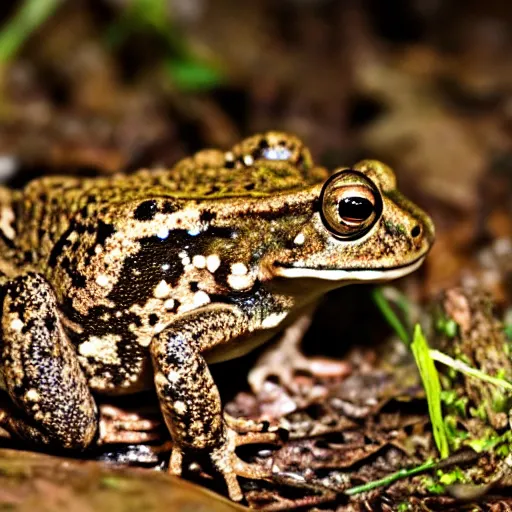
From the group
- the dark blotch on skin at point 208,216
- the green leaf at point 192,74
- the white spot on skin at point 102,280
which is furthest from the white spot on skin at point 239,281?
the green leaf at point 192,74

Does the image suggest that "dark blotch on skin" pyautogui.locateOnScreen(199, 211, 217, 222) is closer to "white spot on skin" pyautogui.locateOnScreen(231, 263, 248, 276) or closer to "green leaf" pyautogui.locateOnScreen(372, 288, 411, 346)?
"white spot on skin" pyautogui.locateOnScreen(231, 263, 248, 276)

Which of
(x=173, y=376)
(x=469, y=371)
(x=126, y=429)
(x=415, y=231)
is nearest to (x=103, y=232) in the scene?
(x=173, y=376)

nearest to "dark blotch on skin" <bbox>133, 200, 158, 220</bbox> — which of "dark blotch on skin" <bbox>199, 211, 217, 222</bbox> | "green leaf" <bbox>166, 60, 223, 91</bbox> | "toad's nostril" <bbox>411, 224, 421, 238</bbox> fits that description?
"dark blotch on skin" <bbox>199, 211, 217, 222</bbox>

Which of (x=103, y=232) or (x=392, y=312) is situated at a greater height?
(x=103, y=232)

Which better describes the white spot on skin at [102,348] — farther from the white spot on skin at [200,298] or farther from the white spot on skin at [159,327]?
the white spot on skin at [200,298]

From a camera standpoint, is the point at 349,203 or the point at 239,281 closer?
the point at 349,203

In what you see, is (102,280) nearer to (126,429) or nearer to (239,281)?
(239,281)
